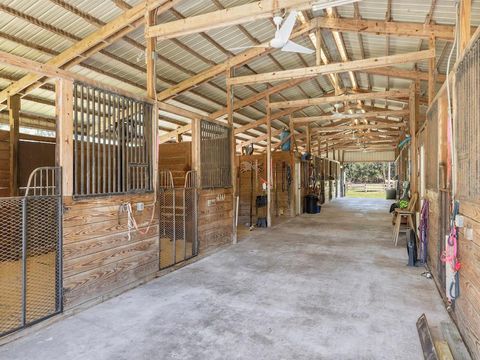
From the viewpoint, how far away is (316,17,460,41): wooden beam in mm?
5203

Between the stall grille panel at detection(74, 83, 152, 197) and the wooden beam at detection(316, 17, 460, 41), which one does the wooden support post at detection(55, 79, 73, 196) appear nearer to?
the stall grille panel at detection(74, 83, 152, 197)

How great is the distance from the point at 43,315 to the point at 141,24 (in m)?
3.99

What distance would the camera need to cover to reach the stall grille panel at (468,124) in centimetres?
218

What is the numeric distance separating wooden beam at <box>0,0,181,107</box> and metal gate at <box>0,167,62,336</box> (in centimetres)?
221

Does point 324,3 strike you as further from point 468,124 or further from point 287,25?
point 468,124

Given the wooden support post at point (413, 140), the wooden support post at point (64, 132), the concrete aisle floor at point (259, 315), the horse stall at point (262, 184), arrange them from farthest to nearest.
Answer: the horse stall at point (262, 184) < the wooden support post at point (413, 140) < the wooden support post at point (64, 132) < the concrete aisle floor at point (259, 315)

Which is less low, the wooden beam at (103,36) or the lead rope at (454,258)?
the wooden beam at (103,36)

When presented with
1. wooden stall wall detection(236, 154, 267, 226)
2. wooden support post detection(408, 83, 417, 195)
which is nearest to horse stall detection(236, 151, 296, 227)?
wooden stall wall detection(236, 154, 267, 226)

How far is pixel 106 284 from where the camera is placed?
11.4ft

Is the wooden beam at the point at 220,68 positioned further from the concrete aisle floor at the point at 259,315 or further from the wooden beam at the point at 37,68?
the concrete aisle floor at the point at 259,315

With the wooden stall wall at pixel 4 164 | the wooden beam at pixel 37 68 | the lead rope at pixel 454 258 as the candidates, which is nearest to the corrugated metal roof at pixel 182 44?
the wooden stall wall at pixel 4 164

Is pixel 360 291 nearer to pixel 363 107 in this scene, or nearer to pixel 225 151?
pixel 225 151

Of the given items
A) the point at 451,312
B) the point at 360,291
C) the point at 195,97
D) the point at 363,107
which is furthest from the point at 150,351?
the point at 363,107

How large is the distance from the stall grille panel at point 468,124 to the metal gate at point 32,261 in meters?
3.36
